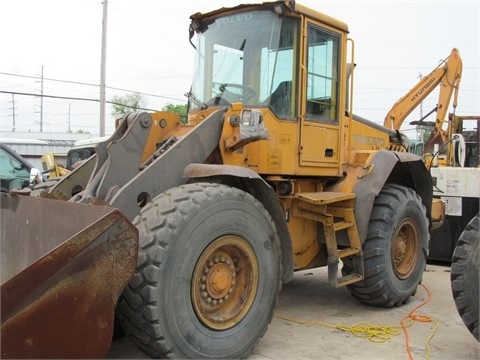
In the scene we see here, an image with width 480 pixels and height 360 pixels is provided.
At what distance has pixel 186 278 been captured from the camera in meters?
3.42

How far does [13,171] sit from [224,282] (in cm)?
767

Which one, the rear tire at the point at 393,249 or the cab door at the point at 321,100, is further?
the rear tire at the point at 393,249

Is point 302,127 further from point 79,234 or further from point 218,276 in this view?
point 79,234

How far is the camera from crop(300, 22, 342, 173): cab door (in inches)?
195

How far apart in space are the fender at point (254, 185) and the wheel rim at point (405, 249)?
6.04 ft

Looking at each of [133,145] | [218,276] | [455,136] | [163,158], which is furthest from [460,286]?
[455,136]

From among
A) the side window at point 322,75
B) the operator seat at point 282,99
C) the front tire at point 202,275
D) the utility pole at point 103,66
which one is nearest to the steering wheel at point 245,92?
the operator seat at point 282,99

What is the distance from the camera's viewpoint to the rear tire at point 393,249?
543cm

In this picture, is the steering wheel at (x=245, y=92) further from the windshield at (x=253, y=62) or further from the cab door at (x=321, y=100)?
the cab door at (x=321, y=100)

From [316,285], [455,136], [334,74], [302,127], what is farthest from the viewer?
[455,136]

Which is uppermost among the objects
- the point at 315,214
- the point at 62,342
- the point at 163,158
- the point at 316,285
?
the point at 163,158

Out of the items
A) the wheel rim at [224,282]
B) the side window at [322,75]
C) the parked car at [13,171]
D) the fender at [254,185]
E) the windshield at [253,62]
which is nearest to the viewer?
the wheel rim at [224,282]

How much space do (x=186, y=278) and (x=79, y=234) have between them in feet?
2.73

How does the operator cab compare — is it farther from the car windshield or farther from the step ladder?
the car windshield
